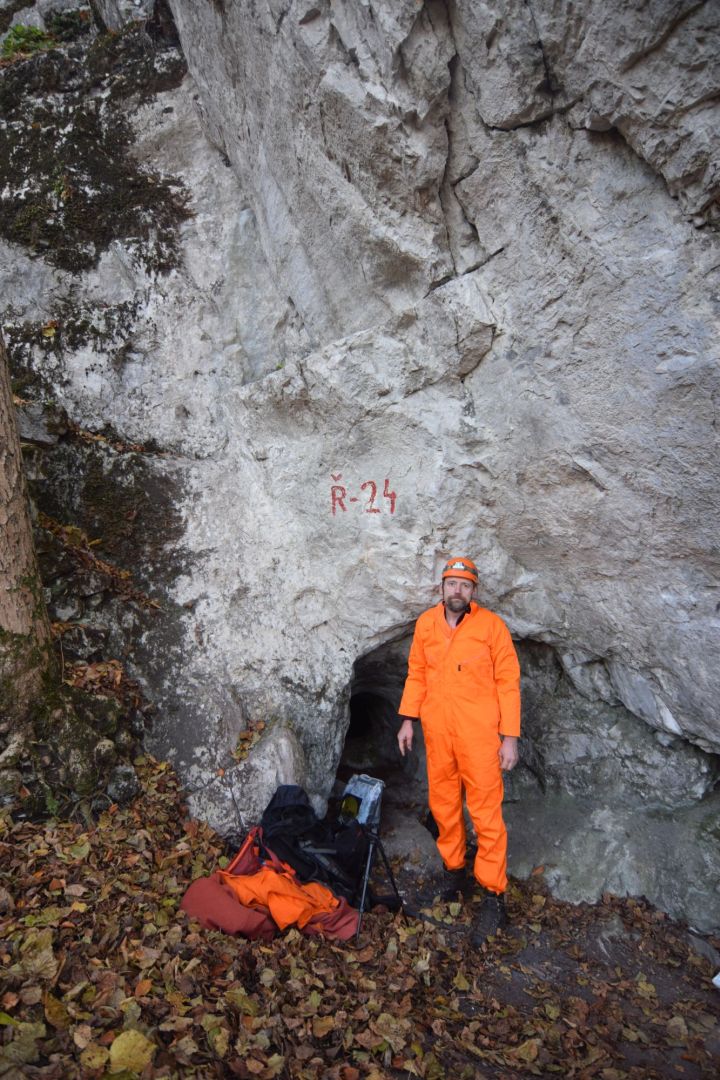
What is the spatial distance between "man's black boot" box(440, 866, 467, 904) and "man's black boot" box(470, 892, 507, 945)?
21 cm

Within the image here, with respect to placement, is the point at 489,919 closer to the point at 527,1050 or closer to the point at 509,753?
the point at 527,1050

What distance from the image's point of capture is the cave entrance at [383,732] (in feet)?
19.4

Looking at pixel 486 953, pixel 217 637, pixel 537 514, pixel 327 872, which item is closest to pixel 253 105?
pixel 537 514

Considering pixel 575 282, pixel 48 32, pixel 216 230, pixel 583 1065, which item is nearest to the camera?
pixel 583 1065

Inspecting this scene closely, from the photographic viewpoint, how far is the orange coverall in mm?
4141

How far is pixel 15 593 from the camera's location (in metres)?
3.80

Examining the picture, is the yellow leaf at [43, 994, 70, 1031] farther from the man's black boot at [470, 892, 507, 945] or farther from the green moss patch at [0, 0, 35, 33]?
the green moss patch at [0, 0, 35, 33]

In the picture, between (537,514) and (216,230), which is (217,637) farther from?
(216,230)

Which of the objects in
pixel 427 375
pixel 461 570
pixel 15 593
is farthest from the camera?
pixel 427 375

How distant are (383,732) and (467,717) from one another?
11.4 feet

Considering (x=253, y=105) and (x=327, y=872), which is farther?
(x=253, y=105)

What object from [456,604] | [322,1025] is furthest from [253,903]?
[456,604]

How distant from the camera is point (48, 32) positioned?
7.71 m

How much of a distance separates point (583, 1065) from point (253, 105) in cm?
751
